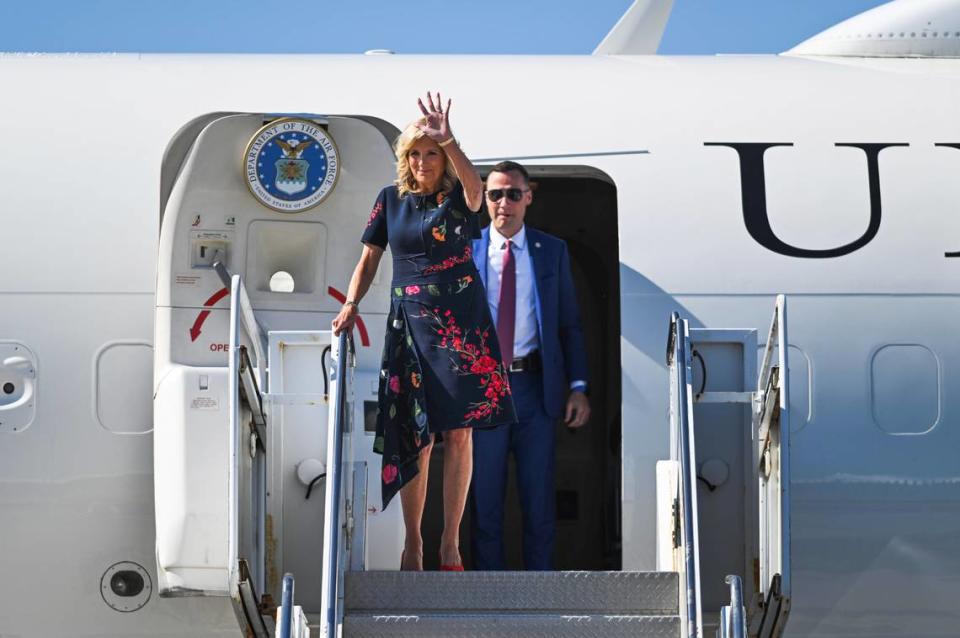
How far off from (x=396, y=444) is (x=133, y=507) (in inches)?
58.7

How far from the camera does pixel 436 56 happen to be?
7836 mm

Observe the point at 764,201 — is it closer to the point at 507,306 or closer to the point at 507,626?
the point at 507,306

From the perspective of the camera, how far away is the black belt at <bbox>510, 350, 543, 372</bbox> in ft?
23.4

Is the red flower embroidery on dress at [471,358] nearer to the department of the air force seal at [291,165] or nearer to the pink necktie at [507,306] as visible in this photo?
the pink necktie at [507,306]

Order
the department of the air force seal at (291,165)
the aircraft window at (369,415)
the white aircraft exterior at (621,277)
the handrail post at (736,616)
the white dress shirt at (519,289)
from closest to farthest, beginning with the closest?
the handrail post at (736,616)
the aircraft window at (369,415)
the white aircraft exterior at (621,277)
the department of the air force seal at (291,165)
the white dress shirt at (519,289)

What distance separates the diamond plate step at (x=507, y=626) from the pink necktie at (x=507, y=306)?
1.48 meters

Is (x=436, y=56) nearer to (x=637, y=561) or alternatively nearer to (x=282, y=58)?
(x=282, y=58)

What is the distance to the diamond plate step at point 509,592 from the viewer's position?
6.05 metres

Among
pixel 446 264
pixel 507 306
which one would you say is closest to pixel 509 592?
pixel 446 264

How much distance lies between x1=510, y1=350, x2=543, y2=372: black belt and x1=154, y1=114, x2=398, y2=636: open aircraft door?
0.65m

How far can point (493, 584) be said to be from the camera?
6098mm

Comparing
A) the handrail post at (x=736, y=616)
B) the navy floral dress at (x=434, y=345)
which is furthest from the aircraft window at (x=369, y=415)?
the handrail post at (x=736, y=616)

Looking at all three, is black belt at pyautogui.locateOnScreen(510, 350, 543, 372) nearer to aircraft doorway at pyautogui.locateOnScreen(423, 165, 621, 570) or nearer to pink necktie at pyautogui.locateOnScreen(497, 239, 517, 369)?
pink necktie at pyautogui.locateOnScreen(497, 239, 517, 369)

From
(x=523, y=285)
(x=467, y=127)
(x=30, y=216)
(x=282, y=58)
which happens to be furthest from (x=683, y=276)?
(x=30, y=216)
